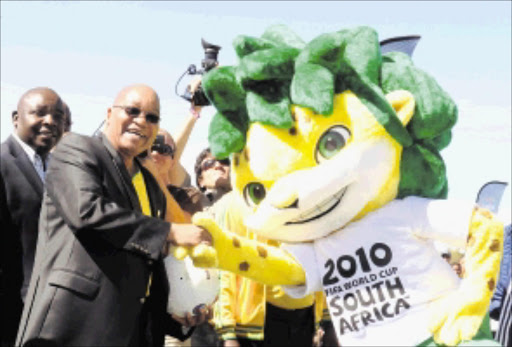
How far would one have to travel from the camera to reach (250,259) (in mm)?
3973

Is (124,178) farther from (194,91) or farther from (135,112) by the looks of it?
(194,91)

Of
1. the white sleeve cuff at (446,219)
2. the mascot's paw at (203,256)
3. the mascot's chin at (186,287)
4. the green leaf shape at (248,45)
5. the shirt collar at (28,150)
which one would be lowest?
the mascot's chin at (186,287)

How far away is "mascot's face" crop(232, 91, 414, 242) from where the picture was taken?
12.6ft

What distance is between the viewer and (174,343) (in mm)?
5766

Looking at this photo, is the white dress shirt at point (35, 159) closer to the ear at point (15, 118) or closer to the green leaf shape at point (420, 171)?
the ear at point (15, 118)

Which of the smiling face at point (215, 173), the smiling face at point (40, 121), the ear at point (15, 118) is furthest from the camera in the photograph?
the smiling face at point (215, 173)

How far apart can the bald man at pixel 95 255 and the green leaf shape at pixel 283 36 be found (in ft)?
3.43

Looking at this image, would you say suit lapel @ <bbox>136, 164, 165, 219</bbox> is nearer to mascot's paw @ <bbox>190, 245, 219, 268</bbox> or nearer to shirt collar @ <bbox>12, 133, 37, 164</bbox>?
mascot's paw @ <bbox>190, 245, 219, 268</bbox>

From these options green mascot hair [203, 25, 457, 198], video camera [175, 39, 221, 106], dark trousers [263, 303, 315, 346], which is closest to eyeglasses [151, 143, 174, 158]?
video camera [175, 39, 221, 106]

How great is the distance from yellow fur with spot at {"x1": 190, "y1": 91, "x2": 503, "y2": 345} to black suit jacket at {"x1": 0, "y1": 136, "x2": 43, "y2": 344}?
139 centimetres

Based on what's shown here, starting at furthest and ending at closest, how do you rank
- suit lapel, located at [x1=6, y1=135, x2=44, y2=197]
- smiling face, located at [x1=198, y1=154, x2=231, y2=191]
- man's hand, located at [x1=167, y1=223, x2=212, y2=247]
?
smiling face, located at [x1=198, y1=154, x2=231, y2=191]
suit lapel, located at [x1=6, y1=135, x2=44, y2=197]
man's hand, located at [x1=167, y1=223, x2=212, y2=247]

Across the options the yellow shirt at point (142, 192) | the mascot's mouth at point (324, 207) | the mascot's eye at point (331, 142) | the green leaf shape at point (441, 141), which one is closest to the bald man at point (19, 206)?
the yellow shirt at point (142, 192)

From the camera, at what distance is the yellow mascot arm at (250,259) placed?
12.5ft

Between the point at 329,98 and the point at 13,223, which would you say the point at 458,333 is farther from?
the point at 13,223
